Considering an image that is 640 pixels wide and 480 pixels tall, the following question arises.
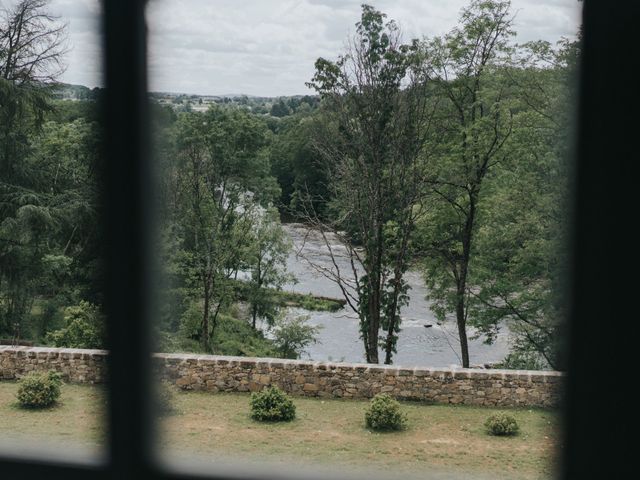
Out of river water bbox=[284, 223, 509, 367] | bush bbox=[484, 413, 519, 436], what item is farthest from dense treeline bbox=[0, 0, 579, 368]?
bush bbox=[484, 413, 519, 436]

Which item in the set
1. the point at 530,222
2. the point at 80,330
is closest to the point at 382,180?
the point at 530,222

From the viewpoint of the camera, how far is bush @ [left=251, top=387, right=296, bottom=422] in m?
6.81

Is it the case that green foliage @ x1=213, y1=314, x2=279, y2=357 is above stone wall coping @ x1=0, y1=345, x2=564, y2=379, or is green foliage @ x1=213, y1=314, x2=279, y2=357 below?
below

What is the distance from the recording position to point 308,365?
7668 mm

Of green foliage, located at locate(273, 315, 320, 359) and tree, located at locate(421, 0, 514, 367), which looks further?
green foliage, located at locate(273, 315, 320, 359)

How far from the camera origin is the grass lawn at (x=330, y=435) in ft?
18.8

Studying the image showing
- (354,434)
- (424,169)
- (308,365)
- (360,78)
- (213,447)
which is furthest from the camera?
(424,169)

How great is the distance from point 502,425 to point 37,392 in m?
4.44

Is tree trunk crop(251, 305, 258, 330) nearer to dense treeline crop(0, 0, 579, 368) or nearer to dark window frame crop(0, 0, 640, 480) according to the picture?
dense treeline crop(0, 0, 579, 368)

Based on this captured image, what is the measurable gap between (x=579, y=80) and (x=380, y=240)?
28.9 ft

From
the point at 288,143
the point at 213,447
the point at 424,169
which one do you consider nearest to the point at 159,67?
the point at 213,447

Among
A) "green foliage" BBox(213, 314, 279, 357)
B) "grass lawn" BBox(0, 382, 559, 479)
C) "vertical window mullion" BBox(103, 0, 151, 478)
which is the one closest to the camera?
"vertical window mullion" BBox(103, 0, 151, 478)

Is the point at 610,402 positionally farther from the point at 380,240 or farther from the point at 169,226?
the point at 169,226

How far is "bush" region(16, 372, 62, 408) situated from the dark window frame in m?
6.03
